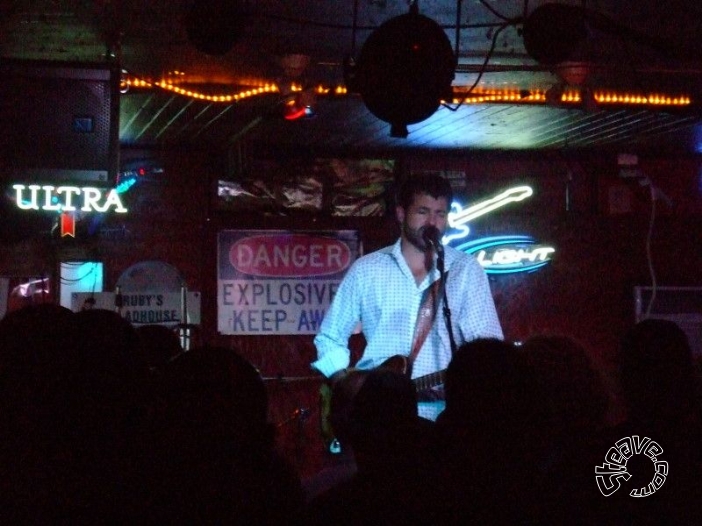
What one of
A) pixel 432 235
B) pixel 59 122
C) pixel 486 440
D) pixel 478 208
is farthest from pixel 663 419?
pixel 478 208

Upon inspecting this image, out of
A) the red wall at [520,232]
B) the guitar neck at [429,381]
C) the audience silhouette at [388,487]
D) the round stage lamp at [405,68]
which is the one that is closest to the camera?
the audience silhouette at [388,487]

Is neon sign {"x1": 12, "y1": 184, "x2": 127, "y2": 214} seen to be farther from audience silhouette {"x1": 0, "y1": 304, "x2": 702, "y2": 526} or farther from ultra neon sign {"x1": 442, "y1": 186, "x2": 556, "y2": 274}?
audience silhouette {"x1": 0, "y1": 304, "x2": 702, "y2": 526}

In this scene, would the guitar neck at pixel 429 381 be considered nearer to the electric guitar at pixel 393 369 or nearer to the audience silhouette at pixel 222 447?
the electric guitar at pixel 393 369

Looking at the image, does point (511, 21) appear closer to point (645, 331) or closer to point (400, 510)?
point (645, 331)

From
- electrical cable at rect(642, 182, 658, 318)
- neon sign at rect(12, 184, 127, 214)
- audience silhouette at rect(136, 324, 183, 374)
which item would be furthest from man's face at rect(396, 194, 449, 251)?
electrical cable at rect(642, 182, 658, 318)

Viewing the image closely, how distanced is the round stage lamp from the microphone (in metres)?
0.78

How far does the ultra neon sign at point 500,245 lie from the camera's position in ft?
30.9

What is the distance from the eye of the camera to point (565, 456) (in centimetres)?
249

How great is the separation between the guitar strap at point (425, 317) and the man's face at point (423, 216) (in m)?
0.23

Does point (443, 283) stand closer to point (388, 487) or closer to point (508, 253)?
point (388, 487)

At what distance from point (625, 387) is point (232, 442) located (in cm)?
153

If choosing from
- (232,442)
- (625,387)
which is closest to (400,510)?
(232,442)

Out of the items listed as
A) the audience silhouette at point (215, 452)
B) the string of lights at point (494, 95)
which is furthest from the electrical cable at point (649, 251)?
the audience silhouette at point (215, 452)

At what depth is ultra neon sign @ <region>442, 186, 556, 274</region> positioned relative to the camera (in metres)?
9.42
